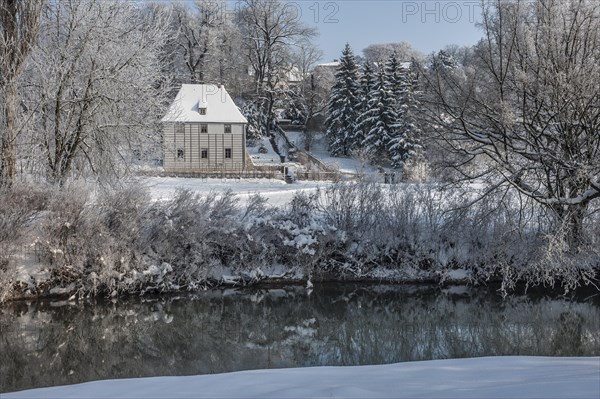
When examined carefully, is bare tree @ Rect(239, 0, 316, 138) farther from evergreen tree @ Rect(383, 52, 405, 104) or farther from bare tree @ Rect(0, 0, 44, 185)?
bare tree @ Rect(0, 0, 44, 185)

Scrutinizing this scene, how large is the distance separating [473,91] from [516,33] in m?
1.72

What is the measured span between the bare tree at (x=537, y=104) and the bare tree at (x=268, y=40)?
3725 cm

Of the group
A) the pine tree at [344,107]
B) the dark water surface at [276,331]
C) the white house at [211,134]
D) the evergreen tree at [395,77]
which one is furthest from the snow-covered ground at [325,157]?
the dark water surface at [276,331]

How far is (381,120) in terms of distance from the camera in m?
40.1

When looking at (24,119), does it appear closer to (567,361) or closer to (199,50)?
(567,361)

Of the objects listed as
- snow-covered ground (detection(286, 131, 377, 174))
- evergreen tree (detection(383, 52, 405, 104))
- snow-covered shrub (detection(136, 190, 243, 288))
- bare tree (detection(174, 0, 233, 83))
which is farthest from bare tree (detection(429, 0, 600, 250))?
bare tree (detection(174, 0, 233, 83))

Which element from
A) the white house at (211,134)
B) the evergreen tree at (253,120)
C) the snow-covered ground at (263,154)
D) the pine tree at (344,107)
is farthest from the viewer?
the evergreen tree at (253,120)

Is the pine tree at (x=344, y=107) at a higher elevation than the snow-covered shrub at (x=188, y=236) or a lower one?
higher

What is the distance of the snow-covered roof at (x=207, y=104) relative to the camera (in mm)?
40906

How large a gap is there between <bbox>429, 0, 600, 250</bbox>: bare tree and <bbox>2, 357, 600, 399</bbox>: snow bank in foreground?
301 inches

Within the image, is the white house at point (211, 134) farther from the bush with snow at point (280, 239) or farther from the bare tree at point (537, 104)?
the bare tree at point (537, 104)

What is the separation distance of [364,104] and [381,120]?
309cm

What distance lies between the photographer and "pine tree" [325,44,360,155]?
43.5 metres

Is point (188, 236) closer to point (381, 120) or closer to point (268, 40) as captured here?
point (381, 120)
